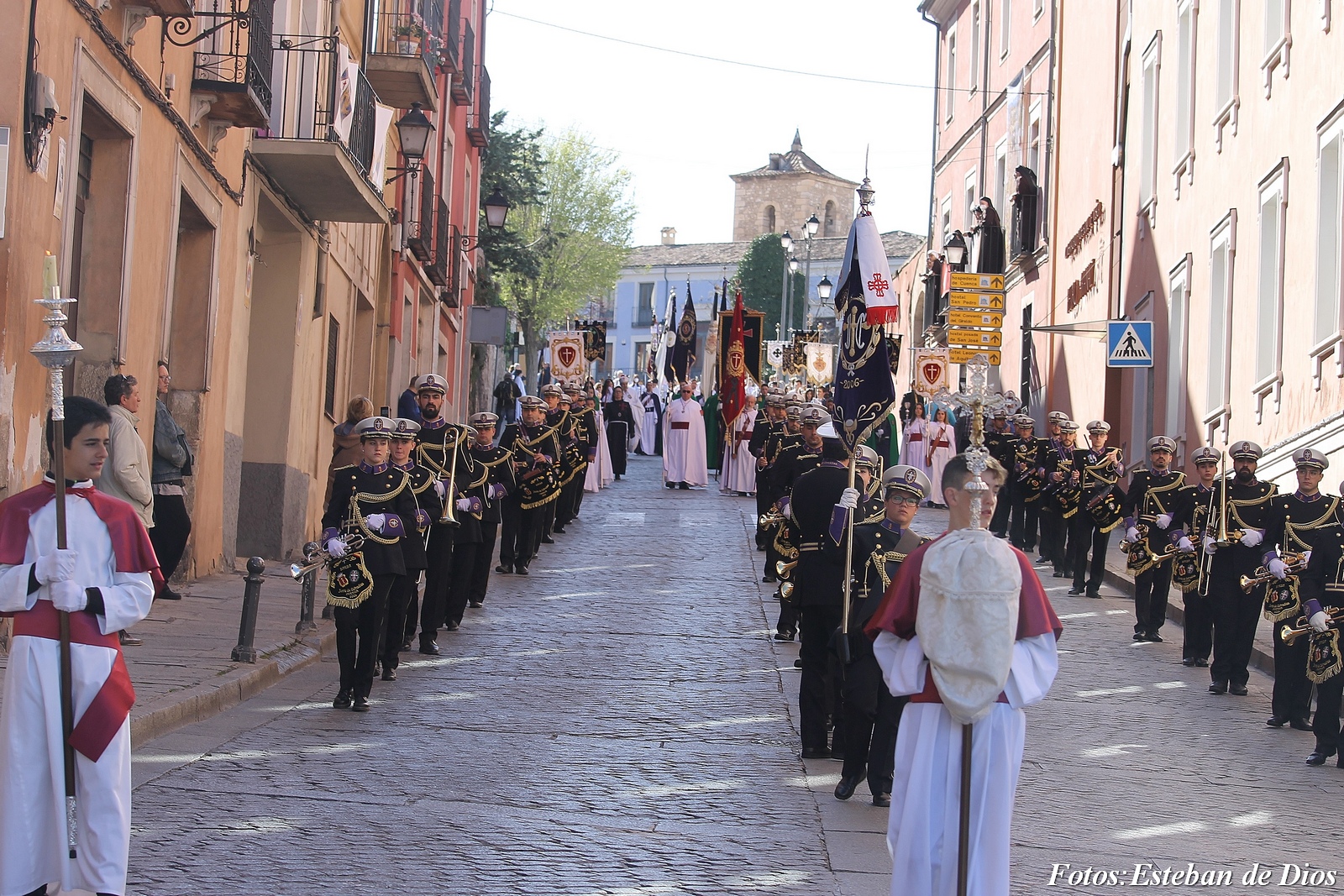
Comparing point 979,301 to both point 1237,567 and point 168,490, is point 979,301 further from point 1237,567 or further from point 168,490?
point 168,490

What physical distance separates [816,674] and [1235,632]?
4.71 metres

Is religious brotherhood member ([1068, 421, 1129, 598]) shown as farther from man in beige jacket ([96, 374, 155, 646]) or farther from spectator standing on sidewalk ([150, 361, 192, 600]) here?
man in beige jacket ([96, 374, 155, 646])

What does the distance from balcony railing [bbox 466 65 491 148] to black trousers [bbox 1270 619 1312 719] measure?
2894 cm

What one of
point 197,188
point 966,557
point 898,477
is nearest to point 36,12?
point 197,188

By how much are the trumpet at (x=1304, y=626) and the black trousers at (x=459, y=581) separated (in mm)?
6638

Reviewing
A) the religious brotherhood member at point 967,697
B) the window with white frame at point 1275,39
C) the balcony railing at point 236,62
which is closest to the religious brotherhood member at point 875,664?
the religious brotherhood member at point 967,697

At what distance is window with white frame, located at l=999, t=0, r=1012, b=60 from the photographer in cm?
4084

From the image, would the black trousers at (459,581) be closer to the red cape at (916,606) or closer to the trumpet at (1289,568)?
the trumpet at (1289,568)

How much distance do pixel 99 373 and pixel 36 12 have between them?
327 cm

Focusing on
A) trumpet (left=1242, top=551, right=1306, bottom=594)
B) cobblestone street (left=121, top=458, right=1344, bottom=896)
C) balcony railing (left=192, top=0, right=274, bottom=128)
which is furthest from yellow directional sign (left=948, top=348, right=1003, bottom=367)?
trumpet (left=1242, top=551, right=1306, bottom=594)

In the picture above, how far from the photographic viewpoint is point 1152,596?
51.8 feet

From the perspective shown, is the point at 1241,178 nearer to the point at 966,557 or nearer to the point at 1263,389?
the point at 1263,389

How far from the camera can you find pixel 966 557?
592 cm

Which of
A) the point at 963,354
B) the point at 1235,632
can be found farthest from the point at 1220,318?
the point at 963,354
